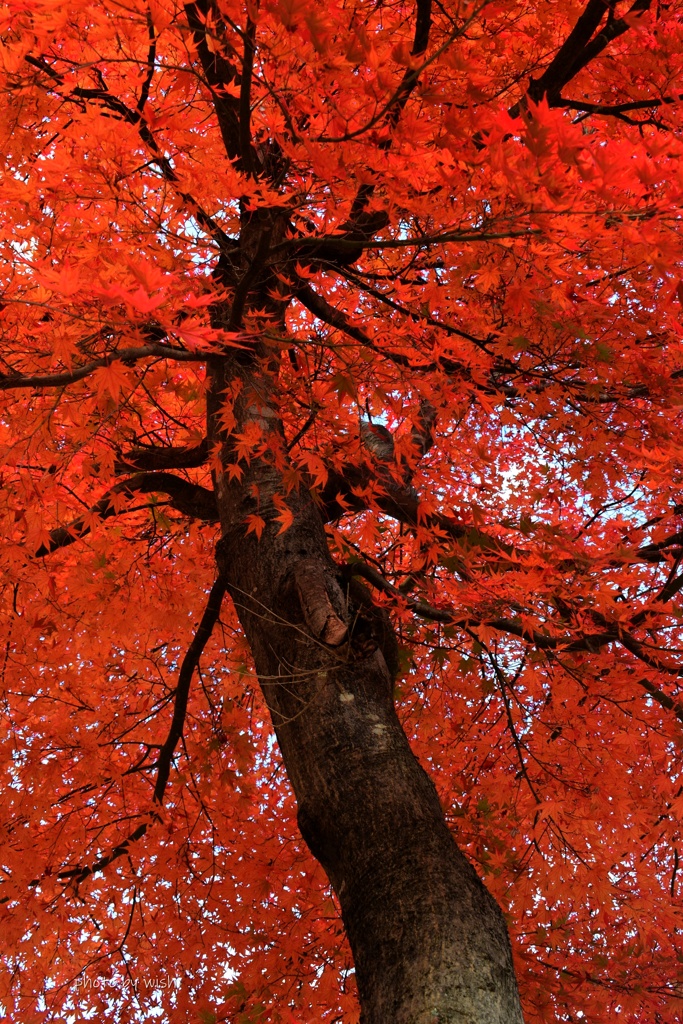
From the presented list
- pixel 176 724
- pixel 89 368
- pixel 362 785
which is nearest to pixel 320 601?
pixel 362 785

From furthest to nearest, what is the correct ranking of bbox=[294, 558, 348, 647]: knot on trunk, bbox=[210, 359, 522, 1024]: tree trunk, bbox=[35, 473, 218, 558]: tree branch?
1. bbox=[35, 473, 218, 558]: tree branch
2. bbox=[294, 558, 348, 647]: knot on trunk
3. bbox=[210, 359, 522, 1024]: tree trunk

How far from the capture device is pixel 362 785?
7.50 feet

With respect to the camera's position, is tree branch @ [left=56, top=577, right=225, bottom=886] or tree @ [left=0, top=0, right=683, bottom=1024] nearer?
tree @ [left=0, top=0, right=683, bottom=1024]

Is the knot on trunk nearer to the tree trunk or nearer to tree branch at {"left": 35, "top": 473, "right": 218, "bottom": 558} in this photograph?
the tree trunk

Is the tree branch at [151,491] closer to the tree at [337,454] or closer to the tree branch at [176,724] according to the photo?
the tree at [337,454]

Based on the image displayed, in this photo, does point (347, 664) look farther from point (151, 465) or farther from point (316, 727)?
point (151, 465)

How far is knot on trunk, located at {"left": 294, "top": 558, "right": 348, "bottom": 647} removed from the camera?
2.65 metres

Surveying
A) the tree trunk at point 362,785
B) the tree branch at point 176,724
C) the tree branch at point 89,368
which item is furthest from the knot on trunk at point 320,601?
the tree branch at point 89,368

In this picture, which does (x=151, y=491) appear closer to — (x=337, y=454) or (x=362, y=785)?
(x=337, y=454)

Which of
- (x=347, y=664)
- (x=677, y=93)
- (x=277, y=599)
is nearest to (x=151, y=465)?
(x=277, y=599)

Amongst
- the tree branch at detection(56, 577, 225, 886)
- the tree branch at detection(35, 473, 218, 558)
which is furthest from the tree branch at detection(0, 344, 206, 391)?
the tree branch at detection(56, 577, 225, 886)

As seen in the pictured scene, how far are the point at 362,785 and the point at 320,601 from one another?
0.71m

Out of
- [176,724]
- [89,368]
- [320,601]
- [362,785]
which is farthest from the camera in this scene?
[176,724]

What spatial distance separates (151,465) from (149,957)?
326 cm
